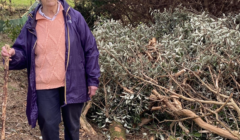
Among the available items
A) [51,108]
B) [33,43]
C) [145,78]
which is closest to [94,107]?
[145,78]

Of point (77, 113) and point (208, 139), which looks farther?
point (208, 139)

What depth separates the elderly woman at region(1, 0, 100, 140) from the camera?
7.85 feet

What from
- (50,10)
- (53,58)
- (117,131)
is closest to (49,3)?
(50,10)

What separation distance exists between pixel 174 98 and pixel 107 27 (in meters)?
2.35

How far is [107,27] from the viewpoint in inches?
214

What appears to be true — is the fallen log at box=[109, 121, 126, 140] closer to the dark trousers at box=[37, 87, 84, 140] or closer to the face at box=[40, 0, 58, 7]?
the dark trousers at box=[37, 87, 84, 140]

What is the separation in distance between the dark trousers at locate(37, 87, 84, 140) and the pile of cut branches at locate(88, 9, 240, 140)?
125 cm

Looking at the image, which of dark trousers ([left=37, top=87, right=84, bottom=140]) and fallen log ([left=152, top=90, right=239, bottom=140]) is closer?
dark trousers ([left=37, top=87, right=84, bottom=140])

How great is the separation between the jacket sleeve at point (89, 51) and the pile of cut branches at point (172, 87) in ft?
3.98

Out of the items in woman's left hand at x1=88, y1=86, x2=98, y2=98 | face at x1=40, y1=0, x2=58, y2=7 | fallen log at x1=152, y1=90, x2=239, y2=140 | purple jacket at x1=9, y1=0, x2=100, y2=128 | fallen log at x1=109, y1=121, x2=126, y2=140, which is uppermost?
face at x1=40, y1=0, x2=58, y2=7

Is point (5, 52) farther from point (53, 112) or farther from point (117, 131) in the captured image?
point (117, 131)

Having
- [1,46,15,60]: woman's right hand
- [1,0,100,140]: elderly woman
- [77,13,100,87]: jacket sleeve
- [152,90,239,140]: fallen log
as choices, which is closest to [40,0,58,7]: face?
[1,0,100,140]: elderly woman

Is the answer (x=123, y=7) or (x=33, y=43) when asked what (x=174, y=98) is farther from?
(x=123, y=7)

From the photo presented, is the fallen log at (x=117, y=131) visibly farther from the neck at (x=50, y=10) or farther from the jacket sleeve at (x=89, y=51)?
the neck at (x=50, y=10)
